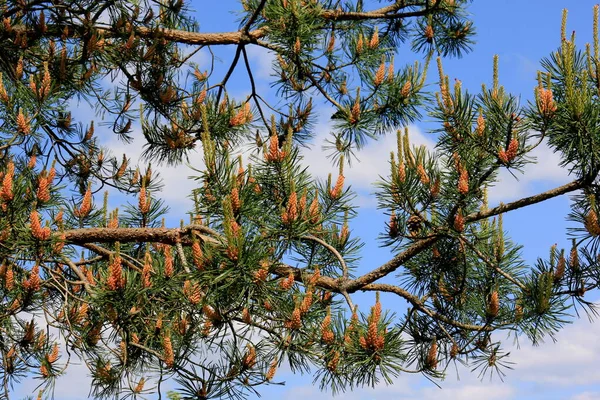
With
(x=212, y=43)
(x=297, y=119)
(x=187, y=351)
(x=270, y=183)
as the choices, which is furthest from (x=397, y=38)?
(x=187, y=351)

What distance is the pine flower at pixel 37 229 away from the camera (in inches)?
77.2

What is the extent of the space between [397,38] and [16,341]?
211 centimetres

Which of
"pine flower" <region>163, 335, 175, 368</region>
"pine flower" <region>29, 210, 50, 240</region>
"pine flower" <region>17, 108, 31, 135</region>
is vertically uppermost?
"pine flower" <region>17, 108, 31, 135</region>

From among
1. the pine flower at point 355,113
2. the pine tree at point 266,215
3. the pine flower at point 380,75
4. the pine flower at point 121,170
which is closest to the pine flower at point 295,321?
the pine tree at point 266,215

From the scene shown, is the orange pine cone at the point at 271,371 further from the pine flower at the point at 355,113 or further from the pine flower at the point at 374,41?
the pine flower at the point at 374,41

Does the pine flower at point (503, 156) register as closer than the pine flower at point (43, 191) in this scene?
Yes

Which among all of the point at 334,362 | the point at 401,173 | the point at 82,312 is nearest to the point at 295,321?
the point at 334,362

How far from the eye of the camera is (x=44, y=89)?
238 centimetres

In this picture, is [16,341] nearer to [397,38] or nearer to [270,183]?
[270,183]

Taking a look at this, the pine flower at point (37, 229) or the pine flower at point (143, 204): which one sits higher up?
the pine flower at point (143, 204)

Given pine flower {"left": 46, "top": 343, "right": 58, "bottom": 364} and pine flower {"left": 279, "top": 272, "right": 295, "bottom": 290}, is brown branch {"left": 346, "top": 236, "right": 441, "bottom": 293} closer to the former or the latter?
pine flower {"left": 279, "top": 272, "right": 295, "bottom": 290}

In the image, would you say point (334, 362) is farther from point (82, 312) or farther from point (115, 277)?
point (82, 312)

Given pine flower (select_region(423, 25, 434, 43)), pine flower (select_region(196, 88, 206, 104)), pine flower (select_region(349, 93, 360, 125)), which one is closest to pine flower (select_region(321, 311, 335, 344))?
pine flower (select_region(349, 93, 360, 125))

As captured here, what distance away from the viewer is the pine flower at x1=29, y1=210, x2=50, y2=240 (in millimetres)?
1960
